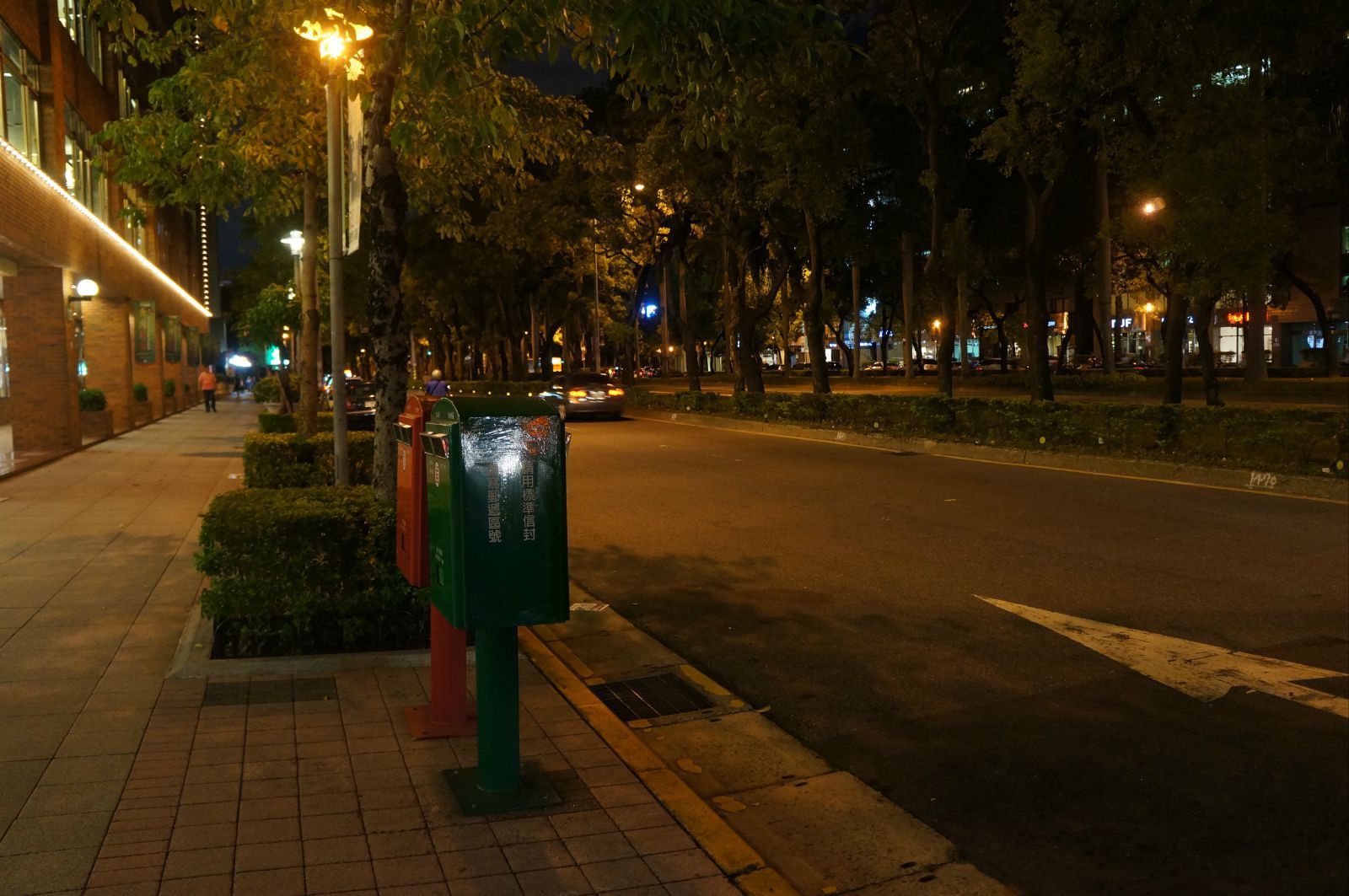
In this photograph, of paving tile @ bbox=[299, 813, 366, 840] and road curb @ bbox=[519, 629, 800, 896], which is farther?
paving tile @ bbox=[299, 813, 366, 840]

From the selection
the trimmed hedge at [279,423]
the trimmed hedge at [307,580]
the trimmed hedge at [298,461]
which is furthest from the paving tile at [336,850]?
the trimmed hedge at [279,423]

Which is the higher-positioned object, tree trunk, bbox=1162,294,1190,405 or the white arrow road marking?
tree trunk, bbox=1162,294,1190,405

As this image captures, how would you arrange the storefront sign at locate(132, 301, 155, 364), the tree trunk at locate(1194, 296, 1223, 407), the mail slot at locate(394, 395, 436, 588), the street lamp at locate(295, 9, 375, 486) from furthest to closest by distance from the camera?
the storefront sign at locate(132, 301, 155, 364)
the tree trunk at locate(1194, 296, 1223, 407)
the street lamp at locate(295, 9, 375, 486)
the mail slot at locate(394, 395, 436, 588)

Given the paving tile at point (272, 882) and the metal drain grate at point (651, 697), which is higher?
the paving tile at point (272, 882)

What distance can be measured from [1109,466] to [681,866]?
1447 cm

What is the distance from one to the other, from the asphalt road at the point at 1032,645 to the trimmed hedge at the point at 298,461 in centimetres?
258

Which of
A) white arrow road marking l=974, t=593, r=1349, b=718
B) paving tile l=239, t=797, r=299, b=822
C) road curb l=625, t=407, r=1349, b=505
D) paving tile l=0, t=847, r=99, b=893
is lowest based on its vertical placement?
white arrow road marking l=974, t=593, r=1349, b=718

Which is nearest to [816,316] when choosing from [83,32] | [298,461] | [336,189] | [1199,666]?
[83,32]

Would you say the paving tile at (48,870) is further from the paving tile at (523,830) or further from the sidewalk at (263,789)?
the paving tile at (523,830)

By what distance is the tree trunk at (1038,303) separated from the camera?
80.0 feet

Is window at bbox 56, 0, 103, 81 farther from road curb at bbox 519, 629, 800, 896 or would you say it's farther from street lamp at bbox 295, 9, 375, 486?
road curb at bbox 519, 629, 800, 896

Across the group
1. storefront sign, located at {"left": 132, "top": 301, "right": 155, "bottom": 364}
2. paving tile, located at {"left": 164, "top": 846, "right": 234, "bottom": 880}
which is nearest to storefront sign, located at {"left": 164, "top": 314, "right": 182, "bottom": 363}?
storefront sign, located at {"left": 132, "top": 301, "right": 155, "bottom": 364}

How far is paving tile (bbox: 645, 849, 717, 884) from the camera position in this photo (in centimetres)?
423

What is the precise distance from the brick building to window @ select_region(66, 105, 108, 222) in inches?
2.3
